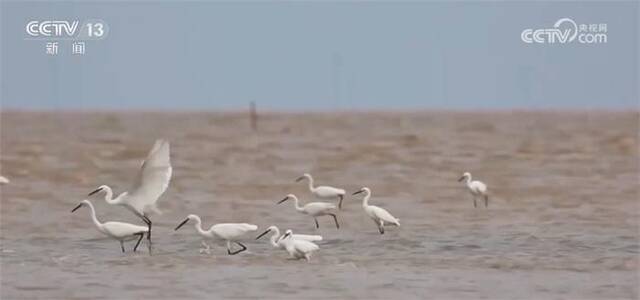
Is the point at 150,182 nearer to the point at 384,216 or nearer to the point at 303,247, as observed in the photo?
the point at 303,247

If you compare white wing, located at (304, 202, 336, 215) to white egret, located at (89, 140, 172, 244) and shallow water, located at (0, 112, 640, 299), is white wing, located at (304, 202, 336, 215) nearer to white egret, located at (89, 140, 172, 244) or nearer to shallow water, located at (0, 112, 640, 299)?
shallow water, located at (0, 112, 640, 299)

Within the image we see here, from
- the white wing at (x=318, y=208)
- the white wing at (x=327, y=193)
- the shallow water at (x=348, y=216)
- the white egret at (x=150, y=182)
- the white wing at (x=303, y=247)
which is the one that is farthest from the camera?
the white wing at (x=327, y=193)

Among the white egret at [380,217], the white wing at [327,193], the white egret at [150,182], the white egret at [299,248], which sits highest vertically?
the white egret at [150,182]

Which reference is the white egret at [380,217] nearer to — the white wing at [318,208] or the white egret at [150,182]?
the white wing at [318,208]

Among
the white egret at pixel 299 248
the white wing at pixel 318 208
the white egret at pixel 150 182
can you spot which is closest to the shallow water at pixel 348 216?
the white egret at pixel 299 248

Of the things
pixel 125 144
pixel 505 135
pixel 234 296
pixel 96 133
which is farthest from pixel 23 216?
pixel 505 135

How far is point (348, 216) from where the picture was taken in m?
17.7

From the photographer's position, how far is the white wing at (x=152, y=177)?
13.4m

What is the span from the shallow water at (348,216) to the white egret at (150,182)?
0.46 meters

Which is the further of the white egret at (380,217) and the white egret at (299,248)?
the white egret at (380,217)

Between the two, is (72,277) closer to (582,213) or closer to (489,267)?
(489,267)

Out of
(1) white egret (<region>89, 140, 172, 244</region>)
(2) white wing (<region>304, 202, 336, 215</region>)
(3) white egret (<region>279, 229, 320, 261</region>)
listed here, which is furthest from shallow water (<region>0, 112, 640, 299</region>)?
(1) white egret (<region>89, 140, 172, 244</region>)

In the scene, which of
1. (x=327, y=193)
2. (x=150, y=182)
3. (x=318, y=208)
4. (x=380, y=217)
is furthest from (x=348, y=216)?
(x=150, y=182)

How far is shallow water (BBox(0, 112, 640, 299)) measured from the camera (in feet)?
40.6
